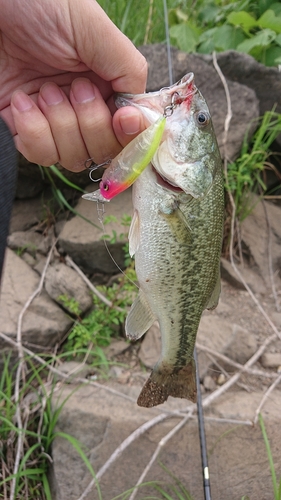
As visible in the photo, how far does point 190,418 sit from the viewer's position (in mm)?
2088

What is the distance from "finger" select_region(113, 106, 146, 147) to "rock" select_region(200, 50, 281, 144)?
2.34m

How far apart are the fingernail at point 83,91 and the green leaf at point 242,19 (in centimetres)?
256

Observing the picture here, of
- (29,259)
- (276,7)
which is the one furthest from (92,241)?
(276,7)

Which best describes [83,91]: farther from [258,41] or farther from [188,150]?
[258,41]

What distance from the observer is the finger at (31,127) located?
128 centimetres

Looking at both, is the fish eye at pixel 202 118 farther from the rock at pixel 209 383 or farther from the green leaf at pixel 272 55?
the green leaf at pixel 272 55

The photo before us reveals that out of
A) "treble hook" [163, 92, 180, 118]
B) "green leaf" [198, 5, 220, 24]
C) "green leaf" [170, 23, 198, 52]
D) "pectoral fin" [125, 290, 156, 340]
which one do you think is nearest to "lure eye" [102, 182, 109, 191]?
"treble hook" [163, 92, 180, 118]

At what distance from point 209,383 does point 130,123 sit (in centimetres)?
164

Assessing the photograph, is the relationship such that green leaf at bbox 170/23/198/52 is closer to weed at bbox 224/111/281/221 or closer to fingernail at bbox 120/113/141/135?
weed at bbox 224/111/281/221

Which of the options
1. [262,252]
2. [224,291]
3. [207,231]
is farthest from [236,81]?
[207,231]

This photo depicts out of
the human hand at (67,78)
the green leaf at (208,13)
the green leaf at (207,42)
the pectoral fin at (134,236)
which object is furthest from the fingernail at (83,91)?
the green leaf at (208,13)

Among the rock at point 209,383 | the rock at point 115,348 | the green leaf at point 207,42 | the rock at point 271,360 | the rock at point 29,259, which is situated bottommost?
the rock at point 115,348

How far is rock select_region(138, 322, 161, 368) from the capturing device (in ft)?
7.97

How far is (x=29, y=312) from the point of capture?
2543mm
